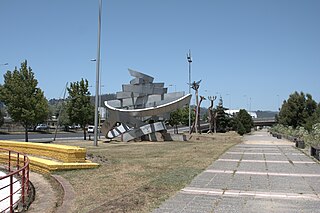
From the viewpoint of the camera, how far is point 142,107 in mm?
38188

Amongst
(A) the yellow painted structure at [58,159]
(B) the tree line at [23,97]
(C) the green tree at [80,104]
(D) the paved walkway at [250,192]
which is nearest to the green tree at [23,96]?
(B) the tree line at [23,97]

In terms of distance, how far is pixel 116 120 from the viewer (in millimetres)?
36281

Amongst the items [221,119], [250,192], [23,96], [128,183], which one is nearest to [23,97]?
[23,96]

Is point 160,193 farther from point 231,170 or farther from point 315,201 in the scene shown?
point 231,170

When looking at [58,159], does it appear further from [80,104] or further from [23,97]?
[80,104]

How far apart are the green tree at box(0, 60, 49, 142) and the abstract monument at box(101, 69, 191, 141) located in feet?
21.2

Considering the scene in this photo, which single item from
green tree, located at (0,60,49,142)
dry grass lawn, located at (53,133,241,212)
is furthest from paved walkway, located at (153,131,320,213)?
green tree, located at (0,60,49,142)

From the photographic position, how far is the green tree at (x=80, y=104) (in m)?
40.8

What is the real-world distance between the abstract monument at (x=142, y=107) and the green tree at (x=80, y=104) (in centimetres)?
362

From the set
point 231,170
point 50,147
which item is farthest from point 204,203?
point 50,147

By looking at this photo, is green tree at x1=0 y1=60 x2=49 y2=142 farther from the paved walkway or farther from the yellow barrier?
the paved walkway

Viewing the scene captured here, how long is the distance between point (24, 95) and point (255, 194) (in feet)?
90.6

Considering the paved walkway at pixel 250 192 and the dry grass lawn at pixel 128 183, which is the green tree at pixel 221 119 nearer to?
the dry grass lawn at pixel 128 183

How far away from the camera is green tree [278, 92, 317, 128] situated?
186ft
